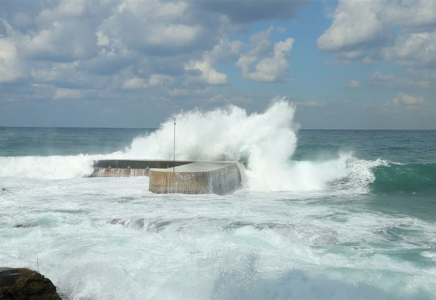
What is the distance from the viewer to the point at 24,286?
4617mm

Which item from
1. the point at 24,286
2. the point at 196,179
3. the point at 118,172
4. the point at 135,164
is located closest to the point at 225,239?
the point at 24,286

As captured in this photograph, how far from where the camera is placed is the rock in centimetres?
453

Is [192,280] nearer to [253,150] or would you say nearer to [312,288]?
[312,288]

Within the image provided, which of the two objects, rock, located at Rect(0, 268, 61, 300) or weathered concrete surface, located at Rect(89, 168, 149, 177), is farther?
weathered concrete surface, located at Rect(89, 168, 149, 177)

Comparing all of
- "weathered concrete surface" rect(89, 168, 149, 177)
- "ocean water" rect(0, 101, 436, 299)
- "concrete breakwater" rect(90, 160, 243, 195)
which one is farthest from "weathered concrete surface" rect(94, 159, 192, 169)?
"concrete breakwater" rect(90, 160, 243, 195)

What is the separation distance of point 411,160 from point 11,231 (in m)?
27.7

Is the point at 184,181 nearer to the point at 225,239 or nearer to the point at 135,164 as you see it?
the point at 225,239

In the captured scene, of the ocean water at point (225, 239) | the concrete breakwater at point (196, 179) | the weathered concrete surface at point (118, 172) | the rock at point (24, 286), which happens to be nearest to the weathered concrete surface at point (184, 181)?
the concrete breakwater at point (196, 179)

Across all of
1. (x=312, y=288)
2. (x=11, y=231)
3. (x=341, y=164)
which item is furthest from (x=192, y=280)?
(x=341, y=164)

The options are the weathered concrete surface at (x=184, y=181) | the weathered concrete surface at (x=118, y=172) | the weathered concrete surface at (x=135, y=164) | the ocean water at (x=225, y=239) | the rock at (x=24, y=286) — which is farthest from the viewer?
the weathered concrete surface at (x=135, y=164)

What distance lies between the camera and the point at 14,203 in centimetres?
1173

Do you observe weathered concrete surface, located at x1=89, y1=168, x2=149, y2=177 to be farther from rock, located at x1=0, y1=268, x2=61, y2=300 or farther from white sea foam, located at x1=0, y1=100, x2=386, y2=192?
rock, located at x1=0, y1=268, x2=61, y2=300

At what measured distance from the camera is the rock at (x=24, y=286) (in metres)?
4.53

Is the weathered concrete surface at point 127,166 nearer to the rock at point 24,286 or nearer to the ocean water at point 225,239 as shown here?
the ocean water at point 225,239
